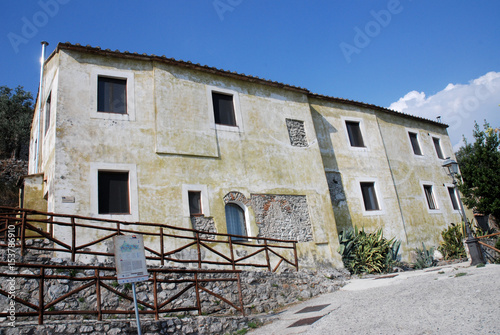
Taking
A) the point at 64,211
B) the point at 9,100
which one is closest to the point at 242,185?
the point at 64,211

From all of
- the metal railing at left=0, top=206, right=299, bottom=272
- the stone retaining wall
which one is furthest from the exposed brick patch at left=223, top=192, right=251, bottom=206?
the stone retaining wall

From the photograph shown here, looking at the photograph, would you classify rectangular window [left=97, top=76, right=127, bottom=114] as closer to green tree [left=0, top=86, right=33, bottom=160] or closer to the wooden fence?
the wooden fence

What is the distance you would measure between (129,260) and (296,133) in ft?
32.8

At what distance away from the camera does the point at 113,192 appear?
1054 centimetres

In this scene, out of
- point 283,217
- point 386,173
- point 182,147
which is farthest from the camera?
point 386,173

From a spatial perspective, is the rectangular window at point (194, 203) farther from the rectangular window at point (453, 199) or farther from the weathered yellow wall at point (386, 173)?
the rectangular window at point (453, 199)

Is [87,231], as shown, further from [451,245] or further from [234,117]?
[451,245]

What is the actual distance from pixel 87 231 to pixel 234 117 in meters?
6.37

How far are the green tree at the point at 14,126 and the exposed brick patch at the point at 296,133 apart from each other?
69.5ft

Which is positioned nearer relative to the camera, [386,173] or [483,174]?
[386,173]

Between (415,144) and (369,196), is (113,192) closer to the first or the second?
(369,196)

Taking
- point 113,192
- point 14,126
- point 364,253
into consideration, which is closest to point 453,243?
point 364,253

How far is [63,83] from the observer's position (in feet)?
35.7

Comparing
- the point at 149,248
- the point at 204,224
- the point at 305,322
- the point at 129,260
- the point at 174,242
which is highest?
the point at 204,224
